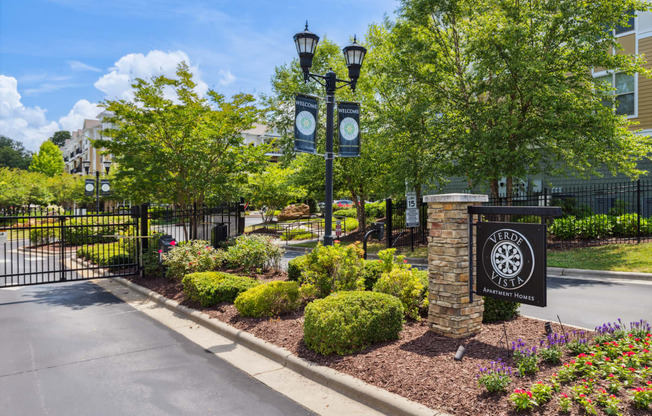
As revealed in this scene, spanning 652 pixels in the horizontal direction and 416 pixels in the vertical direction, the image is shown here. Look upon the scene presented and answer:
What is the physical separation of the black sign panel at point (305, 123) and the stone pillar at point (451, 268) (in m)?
3.34

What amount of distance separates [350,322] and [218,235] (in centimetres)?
793

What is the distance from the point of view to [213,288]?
796cm

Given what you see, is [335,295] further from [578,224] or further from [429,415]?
[578,224]

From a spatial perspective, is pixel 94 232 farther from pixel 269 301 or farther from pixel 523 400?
pixel 523 400

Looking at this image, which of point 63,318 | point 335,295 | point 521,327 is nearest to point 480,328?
point 521,327

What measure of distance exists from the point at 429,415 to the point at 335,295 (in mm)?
2490

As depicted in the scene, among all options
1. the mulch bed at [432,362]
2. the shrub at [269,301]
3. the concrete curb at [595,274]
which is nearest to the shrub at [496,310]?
the mulch bed at [432,362]

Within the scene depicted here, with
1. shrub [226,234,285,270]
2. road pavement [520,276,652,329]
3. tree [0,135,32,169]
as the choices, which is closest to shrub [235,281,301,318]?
shrub [226,234,285,270]

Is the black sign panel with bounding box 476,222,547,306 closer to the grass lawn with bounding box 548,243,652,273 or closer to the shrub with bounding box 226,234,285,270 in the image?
the shrub with bounding box 226,234,285,270

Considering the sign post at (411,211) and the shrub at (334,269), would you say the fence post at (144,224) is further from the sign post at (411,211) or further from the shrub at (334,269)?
the sign post at (411,211)

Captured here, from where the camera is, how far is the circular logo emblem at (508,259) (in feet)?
16.0

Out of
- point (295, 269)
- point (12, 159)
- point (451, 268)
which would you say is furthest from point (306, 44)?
point (12, 159)

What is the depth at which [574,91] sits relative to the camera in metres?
14.0

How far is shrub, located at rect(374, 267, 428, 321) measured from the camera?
21.1 feet
